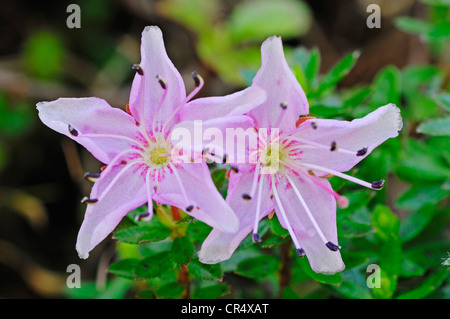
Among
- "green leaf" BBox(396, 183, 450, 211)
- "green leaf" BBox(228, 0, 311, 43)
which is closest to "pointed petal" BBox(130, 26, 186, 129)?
"green leaf" BBox(396, 183, 450, 211)

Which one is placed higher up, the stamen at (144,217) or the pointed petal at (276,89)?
the pointed petal at (276,89)

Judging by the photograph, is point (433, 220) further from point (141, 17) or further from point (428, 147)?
point (141, 17)

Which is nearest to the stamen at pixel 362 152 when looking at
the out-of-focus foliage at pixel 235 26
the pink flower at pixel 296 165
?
the pink flower at pixel 296 165

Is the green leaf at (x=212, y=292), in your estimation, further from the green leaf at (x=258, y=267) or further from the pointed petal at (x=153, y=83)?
the pointed petal at (x=153, y=83)

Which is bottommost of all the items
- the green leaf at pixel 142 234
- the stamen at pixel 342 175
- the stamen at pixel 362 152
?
the green leaf at pixel 142 234

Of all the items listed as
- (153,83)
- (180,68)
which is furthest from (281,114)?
(180,68)

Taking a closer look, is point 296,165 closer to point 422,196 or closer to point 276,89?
point 276,89
